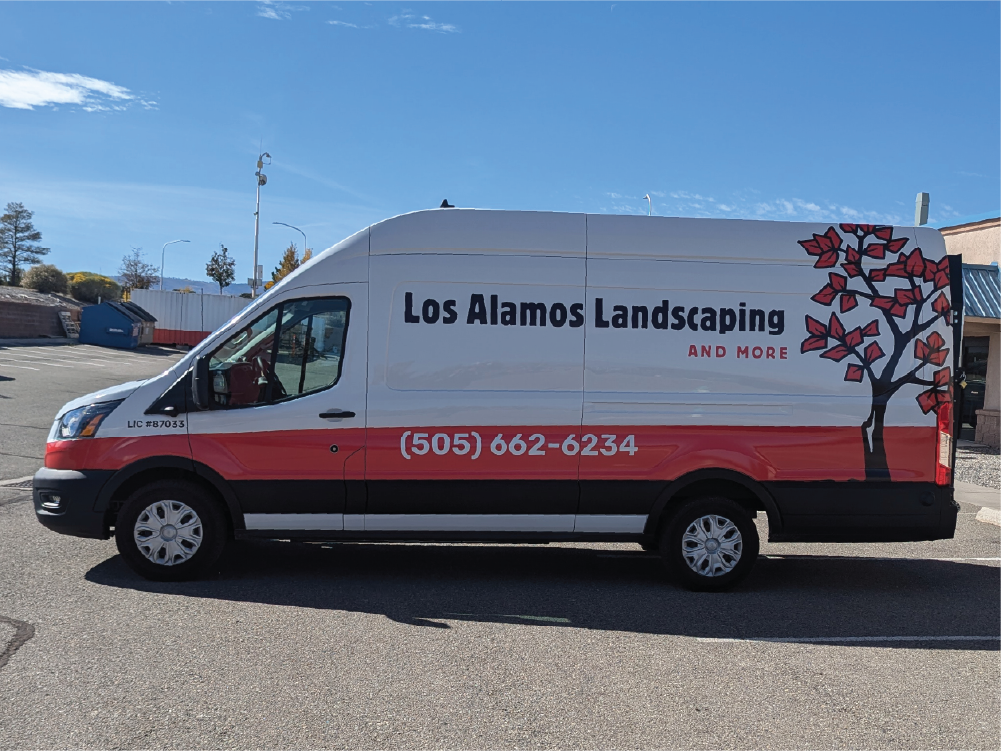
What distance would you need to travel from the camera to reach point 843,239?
640cm

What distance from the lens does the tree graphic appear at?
6.34 meters

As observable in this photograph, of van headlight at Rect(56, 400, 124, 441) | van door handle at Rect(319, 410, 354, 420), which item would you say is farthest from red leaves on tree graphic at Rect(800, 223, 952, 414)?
van headlight at Rect(56, 400, 124, 441)

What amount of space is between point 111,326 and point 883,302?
4682cm

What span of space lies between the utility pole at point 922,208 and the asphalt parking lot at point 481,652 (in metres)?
12.9

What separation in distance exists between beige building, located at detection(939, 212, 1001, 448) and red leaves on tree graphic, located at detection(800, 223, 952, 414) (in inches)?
414

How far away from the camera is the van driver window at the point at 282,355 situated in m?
6.20

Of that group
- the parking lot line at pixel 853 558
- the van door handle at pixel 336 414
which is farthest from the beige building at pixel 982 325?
the van door handle at pixel 336 414

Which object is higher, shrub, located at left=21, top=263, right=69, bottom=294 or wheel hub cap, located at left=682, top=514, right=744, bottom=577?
shrub, located at left=21, top=263, right=69, bottom=294

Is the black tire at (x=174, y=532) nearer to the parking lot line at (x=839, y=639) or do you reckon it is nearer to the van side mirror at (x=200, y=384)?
the van side mirror at (x=200, y=384)

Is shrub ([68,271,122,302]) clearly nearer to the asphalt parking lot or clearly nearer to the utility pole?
the utility pole

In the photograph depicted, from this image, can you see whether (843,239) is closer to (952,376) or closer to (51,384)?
(952,376)

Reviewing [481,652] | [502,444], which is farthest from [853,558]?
[481,652]

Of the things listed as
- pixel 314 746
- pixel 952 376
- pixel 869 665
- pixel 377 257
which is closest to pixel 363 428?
pixel 377 257

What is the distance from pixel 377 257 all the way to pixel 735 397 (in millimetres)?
2625
